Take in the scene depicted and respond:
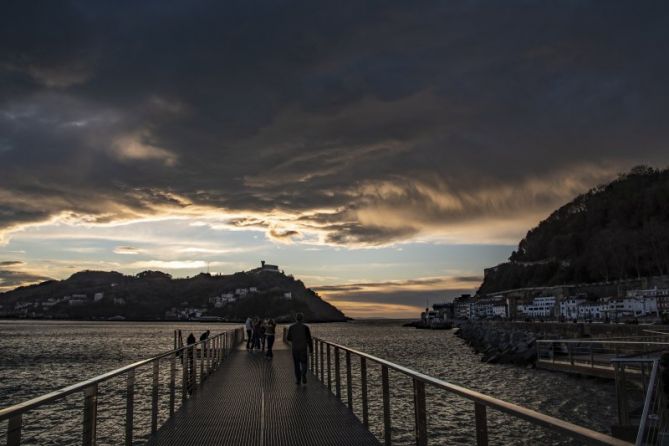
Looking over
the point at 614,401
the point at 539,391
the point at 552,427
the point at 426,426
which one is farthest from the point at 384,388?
the point at 539,391

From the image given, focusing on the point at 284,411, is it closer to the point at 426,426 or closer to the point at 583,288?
the point at 426,426

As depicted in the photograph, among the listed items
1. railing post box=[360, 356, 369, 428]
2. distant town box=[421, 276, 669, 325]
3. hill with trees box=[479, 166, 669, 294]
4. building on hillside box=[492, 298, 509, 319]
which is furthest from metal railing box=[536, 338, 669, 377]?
building on hillside box=[492, 298, 509, 319]

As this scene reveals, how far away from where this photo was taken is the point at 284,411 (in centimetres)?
883

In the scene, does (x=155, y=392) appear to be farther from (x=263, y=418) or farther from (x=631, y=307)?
(x=631, y=307)

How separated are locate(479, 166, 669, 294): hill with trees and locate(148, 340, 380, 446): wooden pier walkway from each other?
10636 cm

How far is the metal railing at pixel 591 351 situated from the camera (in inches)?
675

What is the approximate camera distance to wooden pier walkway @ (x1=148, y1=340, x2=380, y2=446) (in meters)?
6.84

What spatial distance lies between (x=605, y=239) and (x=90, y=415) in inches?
5425

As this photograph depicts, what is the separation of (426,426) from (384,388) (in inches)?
57.6

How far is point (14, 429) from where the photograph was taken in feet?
11.8

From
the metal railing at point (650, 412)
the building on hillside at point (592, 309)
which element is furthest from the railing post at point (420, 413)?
the building on hillside at point (592, 309)

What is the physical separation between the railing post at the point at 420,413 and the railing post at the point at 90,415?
2823mm

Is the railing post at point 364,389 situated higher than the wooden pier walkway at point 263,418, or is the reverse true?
the railing post at point 364,389

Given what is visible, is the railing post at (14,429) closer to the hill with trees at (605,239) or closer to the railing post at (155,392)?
the railing post at (155,392)
